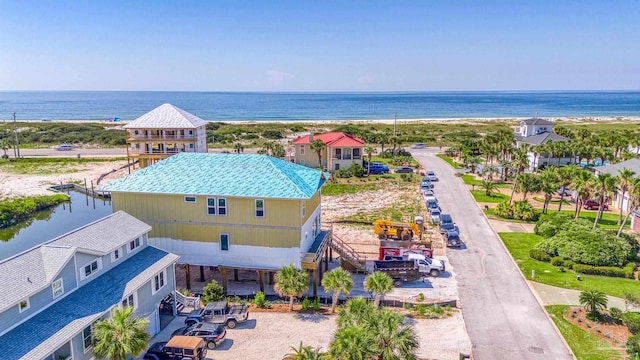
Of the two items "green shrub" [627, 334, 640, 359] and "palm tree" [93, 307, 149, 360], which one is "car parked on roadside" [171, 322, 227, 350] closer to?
"palm tree" [93, 307, 149, 360]

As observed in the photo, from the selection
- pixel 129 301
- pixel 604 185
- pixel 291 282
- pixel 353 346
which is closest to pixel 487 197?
pixel 604 185

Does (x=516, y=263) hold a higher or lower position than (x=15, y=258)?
lower

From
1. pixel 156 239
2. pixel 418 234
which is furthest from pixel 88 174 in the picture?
pixel 418 234

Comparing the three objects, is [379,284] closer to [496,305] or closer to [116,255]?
[496,305]

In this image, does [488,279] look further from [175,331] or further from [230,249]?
[175,331]

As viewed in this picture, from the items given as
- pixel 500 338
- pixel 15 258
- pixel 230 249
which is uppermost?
pixel 15 258

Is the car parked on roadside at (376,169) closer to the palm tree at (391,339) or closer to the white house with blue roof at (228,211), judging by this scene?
the white house with blue roof at (228,211)

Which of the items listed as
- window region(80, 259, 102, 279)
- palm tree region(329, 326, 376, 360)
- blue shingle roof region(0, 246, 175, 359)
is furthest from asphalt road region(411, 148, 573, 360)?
window region(80, 259, 102, 279)
